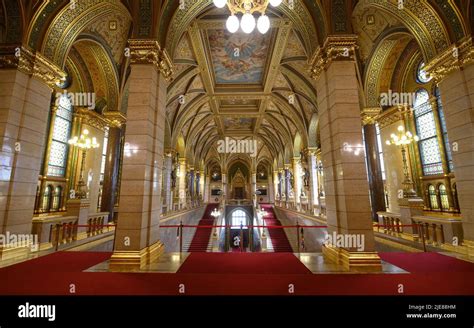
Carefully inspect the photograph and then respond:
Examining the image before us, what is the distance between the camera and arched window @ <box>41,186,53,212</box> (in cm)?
883

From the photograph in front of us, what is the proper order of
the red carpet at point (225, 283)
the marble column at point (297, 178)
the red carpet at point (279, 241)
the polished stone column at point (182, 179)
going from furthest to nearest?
the polished stone column at point (182, 179), the marble column at point (297, 178), the red carpet at point (279, 241), the red carpet at point (225, 283)

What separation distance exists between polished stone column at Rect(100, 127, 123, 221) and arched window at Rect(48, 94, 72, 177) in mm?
2236

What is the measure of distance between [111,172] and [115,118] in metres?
2.48

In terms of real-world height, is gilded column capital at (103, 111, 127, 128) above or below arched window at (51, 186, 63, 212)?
above

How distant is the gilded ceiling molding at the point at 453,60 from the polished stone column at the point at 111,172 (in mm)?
11876

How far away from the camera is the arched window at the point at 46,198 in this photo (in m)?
8.83

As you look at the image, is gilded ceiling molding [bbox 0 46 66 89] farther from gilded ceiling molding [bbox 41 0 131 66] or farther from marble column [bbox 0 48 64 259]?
gilded ceiling molding [bbox 41 0 131 66]

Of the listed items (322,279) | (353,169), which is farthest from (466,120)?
(322,279)

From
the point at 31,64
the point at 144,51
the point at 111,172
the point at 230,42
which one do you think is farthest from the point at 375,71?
the point at 111,172

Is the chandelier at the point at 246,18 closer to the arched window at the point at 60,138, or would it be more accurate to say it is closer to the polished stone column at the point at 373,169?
the polished stone column at the point at 373,169

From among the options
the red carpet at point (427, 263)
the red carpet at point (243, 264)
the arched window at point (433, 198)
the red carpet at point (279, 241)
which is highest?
the arched window at point (433, 198)

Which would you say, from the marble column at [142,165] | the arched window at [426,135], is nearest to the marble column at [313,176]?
the arched window at [426,135]

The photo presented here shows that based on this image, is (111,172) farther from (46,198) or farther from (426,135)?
(426,135)

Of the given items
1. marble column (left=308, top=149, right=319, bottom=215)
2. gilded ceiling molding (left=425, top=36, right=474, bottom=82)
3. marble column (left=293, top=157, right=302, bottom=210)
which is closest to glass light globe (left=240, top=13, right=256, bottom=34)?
gilded ceiling molding (left=425, top=36, right=474, bottom=82)
